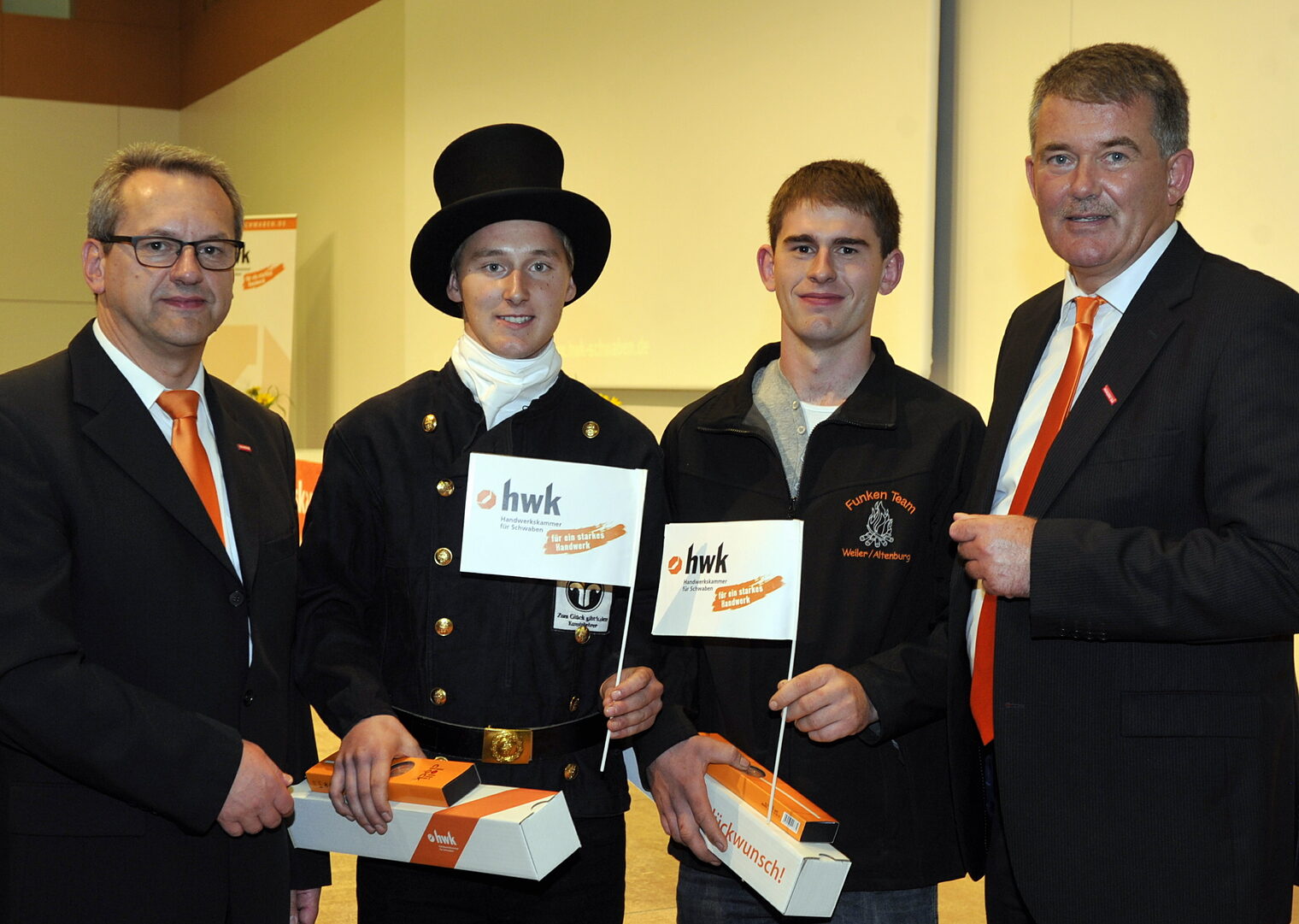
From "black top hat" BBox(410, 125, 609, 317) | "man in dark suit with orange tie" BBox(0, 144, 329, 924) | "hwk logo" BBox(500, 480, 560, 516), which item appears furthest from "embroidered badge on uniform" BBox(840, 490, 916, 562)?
"man in dark suit with orange tie" BBox(0, 144, 329, 924)

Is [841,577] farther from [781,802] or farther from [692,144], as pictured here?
[692,144]

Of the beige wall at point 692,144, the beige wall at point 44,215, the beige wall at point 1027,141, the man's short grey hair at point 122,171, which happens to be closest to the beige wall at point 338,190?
the beige wall at point 692,144

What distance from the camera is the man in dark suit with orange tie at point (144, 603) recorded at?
1758mm

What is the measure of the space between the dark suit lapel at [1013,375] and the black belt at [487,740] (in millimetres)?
810

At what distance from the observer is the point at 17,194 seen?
10.7m

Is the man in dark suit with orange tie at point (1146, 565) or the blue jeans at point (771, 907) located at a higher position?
the man in dark suit with orange tie at point (1146, 565)

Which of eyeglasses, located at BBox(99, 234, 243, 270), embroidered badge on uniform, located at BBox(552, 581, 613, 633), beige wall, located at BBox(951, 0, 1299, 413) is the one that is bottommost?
embroidered badge on uniform, located at BBox(552, 581, 613, 633)

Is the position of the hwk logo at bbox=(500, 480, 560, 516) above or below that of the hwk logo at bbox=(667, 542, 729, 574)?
above

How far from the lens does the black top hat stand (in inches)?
86.4

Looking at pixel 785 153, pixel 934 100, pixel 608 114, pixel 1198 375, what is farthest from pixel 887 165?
pixel 1198 375

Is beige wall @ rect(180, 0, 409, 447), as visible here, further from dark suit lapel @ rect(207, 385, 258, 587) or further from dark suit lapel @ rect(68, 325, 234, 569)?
dark suit lapel @ rect(68, 325, 234, 569)

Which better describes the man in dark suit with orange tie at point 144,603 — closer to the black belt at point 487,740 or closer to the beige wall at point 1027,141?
the black belt at point 487,740

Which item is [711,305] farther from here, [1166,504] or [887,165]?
[1166,504]

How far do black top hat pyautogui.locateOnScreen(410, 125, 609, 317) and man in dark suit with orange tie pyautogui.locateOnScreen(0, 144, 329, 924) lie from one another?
1.17 feet
